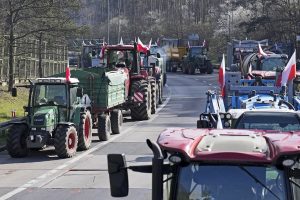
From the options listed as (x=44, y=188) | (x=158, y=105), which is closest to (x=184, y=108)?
(x=158, y=105)

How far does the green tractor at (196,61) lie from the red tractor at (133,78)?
37.1 m

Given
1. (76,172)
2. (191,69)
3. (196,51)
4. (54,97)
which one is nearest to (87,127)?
(54,97)

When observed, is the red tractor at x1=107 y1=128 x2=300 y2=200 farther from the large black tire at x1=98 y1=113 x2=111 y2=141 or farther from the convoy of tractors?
the large black tire at x1=98 y1=113 x2=111 y2=141

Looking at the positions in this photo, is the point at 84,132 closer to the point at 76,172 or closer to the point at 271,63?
the point at 76,172

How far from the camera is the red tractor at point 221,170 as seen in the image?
494 centimetres

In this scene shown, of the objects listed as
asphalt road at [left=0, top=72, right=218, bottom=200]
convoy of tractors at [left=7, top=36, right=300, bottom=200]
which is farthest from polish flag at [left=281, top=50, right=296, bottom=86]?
asphalt road at [left=0, top=72, right=218, bottom=200]

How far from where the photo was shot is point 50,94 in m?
18.2

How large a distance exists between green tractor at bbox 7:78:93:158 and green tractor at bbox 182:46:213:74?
46216 millimetres

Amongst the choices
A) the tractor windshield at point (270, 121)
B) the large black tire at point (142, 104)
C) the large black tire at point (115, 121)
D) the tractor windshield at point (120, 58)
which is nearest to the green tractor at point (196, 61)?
the large black tire at point (142, 104)

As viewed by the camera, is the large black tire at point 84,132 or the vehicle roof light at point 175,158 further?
the large black tire at point 84,132

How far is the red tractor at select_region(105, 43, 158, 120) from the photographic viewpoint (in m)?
25.7

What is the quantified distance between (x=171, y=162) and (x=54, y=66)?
41.0m

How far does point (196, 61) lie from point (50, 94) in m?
48.4

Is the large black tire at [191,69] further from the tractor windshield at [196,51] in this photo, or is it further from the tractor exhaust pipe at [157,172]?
the tractor exhaust pipe at [157,172]
